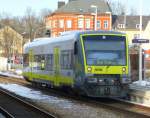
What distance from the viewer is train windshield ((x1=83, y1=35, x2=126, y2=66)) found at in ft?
79.6

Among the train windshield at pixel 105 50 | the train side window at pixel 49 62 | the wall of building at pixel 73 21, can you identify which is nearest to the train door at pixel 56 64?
the train side window at pixel 49 62

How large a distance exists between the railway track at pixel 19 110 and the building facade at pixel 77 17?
98.7 meters

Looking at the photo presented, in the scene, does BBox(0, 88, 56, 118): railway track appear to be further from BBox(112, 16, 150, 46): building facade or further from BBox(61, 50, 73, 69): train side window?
BBox(112, 16, 150, 46): building facade

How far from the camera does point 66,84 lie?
26922 mm

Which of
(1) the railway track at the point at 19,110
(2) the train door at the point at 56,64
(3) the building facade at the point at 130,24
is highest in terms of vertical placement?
(3) the building facade at the point at 130,24

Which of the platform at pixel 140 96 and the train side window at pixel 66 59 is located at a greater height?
the train side window at pixel 66 59

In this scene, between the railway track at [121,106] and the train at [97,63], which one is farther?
the train at [97,63]

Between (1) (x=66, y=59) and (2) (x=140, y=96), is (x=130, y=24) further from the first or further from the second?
(2) (x=140, y=96)

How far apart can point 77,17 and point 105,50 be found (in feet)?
335

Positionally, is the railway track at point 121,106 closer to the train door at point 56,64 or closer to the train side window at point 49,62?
the train door at point 56,64

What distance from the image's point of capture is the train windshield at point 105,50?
24250mm

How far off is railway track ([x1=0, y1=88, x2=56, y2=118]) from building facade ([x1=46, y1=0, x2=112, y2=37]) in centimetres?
9866

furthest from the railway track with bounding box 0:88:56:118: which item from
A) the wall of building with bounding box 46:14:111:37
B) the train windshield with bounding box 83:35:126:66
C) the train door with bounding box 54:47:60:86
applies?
the wall of building with bounding box 46:14:111:37

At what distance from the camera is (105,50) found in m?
24.5
